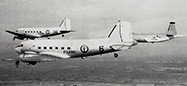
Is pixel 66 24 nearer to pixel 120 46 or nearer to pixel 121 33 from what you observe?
pixel 121 33

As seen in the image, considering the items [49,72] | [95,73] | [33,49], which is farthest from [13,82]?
[33,49]

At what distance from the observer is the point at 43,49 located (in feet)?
65.7

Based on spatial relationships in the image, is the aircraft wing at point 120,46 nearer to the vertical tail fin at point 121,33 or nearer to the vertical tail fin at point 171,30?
the vertical tail fin at point 121,33

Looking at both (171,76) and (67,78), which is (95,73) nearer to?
(67,78)

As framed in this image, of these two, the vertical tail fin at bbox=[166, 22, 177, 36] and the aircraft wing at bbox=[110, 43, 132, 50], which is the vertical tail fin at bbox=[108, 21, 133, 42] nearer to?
the aircraft wing at bbox=[110, 43, 132, 50]

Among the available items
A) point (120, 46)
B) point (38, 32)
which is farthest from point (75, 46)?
point (38, 32)

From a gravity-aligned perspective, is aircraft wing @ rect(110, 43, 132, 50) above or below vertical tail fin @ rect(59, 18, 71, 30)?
below

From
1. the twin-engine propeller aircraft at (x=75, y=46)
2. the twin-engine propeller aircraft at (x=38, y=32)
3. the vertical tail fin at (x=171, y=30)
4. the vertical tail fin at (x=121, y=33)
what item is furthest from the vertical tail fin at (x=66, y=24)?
the vertical tail fin at (x=171, y=30)

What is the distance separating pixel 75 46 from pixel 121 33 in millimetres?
4752

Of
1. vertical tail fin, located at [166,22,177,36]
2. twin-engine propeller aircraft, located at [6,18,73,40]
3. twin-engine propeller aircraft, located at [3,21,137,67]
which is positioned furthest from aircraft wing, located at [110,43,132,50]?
twin-engine propeller aircraft, located at [6,18,73,40]

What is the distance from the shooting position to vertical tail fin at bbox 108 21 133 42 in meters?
20.6

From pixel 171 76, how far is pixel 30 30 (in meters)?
88.1

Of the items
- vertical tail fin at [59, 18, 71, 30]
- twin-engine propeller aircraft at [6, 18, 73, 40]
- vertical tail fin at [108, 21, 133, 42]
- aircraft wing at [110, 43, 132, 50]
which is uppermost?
vertical tail fin at [59, 18, 71, 30]

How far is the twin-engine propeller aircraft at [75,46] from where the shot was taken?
19938mm
